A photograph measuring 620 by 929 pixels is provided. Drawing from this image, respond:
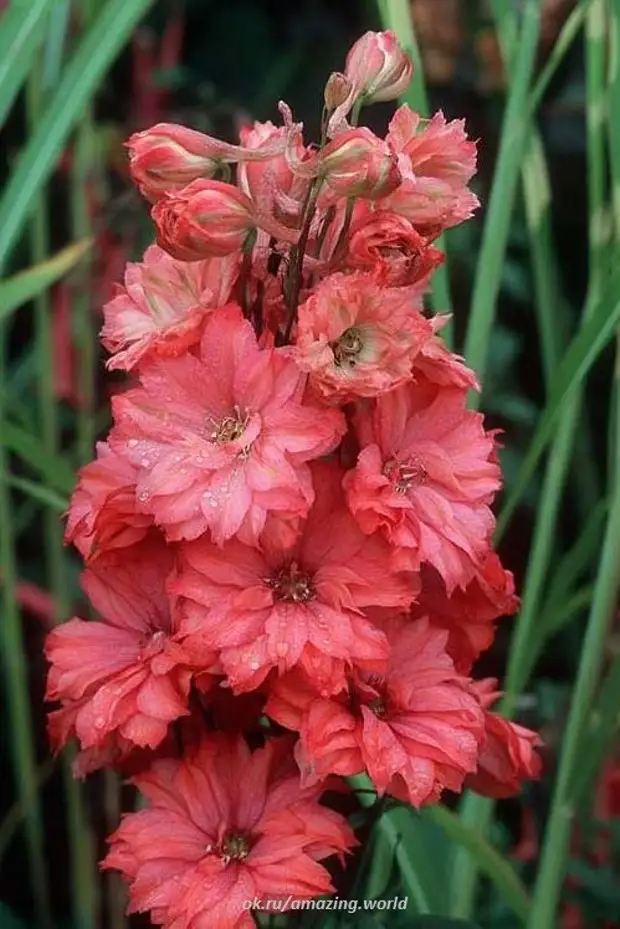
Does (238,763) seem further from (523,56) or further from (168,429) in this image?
(523,56)

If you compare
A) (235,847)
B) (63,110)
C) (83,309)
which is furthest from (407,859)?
(83,309)

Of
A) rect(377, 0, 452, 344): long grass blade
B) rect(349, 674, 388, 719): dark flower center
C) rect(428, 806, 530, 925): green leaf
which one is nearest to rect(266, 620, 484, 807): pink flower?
rect(349, 674, 388, 719): dark flower center

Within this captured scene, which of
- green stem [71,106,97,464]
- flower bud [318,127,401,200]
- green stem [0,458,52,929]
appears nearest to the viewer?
flower bud [318,127,401,200]

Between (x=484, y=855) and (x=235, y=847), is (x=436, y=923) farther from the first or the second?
(x=235, y=847)

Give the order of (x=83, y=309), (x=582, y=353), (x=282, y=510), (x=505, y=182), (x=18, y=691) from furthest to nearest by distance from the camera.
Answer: (x=83, y=309) → (x=18, y=691) → (x=505, y=182) → (x=582, y=353) → (x=282, y=510)

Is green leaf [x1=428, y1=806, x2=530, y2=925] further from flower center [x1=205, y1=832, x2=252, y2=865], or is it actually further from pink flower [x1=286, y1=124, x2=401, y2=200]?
pink flower [x1=286, y1=124, x2=401, y2=200]

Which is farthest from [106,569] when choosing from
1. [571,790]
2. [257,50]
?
[257,50]

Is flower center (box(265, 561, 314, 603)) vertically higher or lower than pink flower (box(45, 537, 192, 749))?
higher

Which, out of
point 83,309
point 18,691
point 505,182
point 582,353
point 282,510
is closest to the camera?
point 282,510
